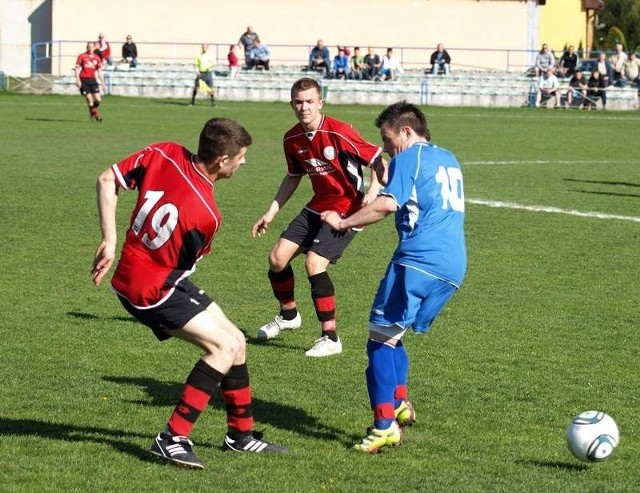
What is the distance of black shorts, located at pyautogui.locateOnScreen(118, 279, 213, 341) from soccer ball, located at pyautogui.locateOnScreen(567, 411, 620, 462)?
2.07 meters

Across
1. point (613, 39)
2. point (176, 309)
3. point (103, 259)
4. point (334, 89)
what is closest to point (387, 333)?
point (176, 309)

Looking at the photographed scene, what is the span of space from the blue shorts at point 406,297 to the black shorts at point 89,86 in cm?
2560

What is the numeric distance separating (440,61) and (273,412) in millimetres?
40255

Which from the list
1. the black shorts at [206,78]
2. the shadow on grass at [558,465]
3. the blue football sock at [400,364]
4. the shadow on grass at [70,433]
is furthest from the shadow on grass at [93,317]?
the black shorts at [206,78]

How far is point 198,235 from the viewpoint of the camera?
20.7ft

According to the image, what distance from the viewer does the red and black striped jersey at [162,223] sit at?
6.25 m

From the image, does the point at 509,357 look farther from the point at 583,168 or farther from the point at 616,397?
the point at 583,168

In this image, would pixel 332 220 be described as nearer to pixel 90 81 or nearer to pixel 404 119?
pixel 404 119

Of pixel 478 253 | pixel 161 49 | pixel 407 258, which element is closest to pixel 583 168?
pixel 478 253

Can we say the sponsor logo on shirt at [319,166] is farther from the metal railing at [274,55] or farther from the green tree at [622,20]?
the green tree at [622,20]

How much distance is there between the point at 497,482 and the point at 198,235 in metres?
2.01

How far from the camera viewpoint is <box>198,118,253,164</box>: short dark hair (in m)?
6.23

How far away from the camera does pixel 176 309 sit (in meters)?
6.34

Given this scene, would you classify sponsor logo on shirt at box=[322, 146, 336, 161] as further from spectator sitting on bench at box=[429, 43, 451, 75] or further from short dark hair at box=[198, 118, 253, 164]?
spectator sitting on bench at box=[429, 43, 451, 75]
